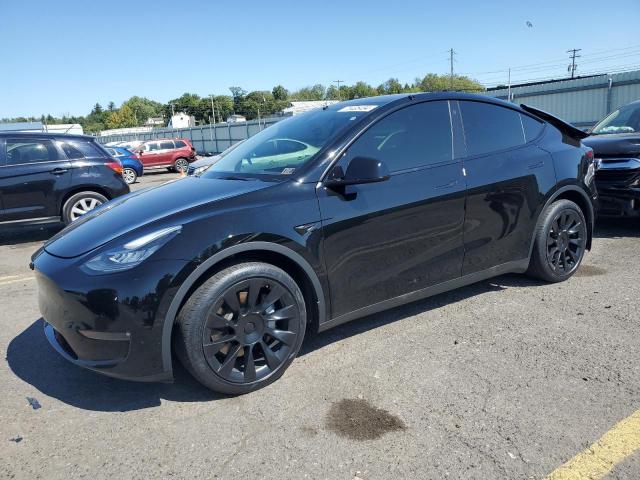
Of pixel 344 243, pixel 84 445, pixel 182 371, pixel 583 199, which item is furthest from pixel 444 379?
pixel 583 199

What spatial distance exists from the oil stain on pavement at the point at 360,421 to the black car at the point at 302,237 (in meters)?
0.49

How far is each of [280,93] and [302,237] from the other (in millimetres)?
142520

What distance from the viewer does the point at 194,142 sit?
136 ft

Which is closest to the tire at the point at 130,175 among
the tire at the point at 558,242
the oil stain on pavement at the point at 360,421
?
the tire at the point at 558,242

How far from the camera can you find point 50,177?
299 inches

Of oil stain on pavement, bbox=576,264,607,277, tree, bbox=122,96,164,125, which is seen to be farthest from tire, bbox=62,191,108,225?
tree, bbox=122,96,164,125

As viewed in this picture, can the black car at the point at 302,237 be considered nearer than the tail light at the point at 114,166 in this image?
Yes

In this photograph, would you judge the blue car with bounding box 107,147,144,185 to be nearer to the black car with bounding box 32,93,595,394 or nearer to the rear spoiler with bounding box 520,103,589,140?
the black car with bounding box 32,93,595,394

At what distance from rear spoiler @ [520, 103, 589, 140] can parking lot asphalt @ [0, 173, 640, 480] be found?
62.7 inches

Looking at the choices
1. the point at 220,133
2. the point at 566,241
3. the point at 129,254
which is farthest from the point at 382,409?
the point at 220,133

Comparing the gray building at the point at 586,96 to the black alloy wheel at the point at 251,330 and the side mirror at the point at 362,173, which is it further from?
the black alloy wheel at the point at 251,330

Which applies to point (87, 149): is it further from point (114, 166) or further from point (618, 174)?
point (618, 174)

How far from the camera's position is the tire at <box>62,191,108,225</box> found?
25.3 ft

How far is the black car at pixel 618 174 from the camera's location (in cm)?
580
